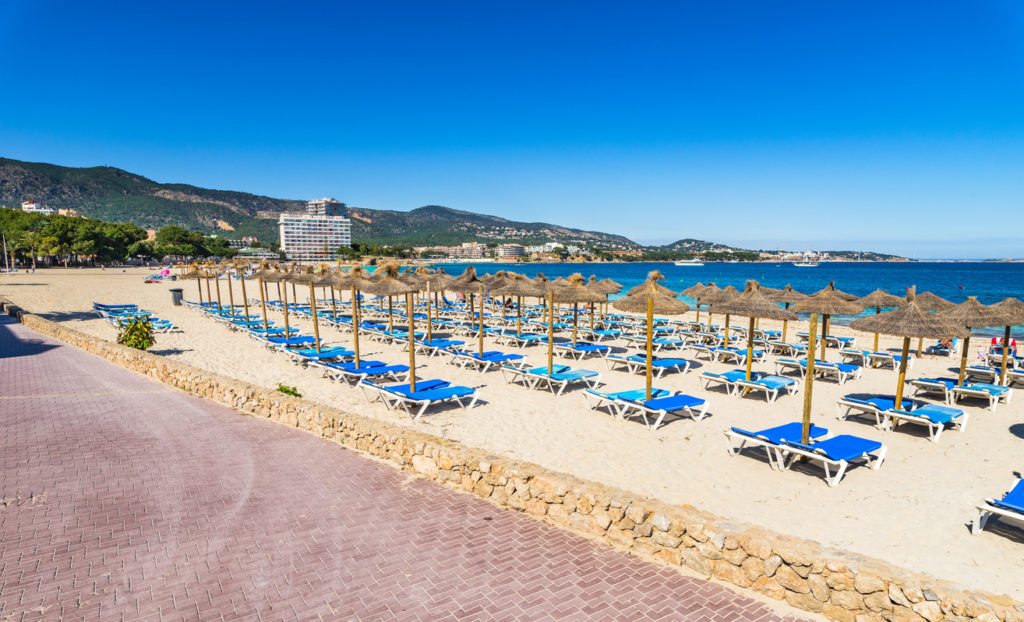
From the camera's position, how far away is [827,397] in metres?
9.80

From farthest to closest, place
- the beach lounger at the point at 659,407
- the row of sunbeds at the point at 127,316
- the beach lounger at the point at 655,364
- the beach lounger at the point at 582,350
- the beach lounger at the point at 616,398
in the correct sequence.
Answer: the row of sunbeds at the point at 127,316 < the beach lounger at the point at 582,350 < the beach lounger at the point at 655,364 < the beach lounger at the point at 616,398 < the beach lounger at the point at 659,407

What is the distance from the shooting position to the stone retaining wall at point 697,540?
315 cm

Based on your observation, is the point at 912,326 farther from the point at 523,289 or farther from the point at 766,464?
the point at 523,289

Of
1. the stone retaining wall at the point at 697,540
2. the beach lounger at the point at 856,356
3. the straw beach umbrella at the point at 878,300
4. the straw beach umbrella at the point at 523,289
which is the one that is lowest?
the beach lounger at the point at 856,356

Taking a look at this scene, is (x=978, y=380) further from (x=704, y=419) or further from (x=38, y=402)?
(x=38, y=402)

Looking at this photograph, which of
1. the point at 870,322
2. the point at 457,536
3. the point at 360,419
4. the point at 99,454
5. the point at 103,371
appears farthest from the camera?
the point at 103,371

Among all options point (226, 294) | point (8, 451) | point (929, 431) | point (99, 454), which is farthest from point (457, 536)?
point (226, 294)

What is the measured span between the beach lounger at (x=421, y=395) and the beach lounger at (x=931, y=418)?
6.62m

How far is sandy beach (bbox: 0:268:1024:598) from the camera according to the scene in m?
4.59

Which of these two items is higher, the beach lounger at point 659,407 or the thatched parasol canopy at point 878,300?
the thatched parasol canopy at point 878,300

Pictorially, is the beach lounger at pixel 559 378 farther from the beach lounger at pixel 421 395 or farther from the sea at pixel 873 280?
the sea at pixel 873 280

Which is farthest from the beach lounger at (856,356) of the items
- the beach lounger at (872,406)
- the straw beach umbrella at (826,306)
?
the beach lounger at (872,406)

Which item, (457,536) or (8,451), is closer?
(457,536)

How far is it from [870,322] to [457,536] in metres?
7.57
